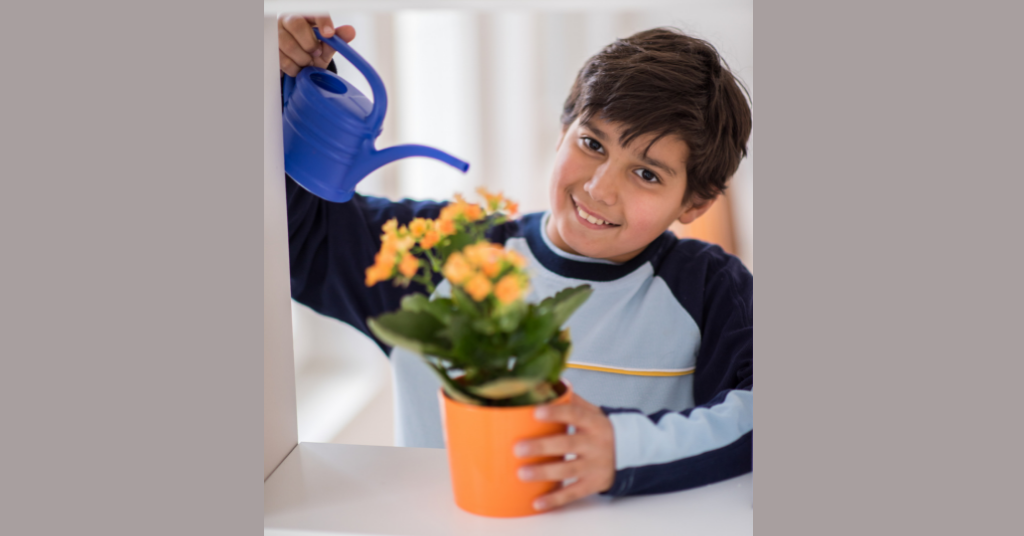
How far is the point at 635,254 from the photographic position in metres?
1.00

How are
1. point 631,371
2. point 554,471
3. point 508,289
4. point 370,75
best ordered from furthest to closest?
point 631,371
point 370,75
point 554,471
point 508,289

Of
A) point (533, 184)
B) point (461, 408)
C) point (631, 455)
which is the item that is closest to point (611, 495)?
point (631, 455)

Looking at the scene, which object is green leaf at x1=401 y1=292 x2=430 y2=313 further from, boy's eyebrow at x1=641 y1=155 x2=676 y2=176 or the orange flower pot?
boy's eyebrow at x1=641 y1=155 x2=676 y2=176

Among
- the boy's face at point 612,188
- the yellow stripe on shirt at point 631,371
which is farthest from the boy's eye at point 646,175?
the yellow stripe on shirt at point 631,371

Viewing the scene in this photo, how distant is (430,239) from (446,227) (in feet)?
0.06

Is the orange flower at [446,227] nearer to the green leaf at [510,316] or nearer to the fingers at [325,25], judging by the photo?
the green leaf at [510,316]

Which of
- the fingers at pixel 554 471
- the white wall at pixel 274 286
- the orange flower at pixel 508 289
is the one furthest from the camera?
the white wall at pixel 274 286

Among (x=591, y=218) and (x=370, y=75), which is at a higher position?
(x=370, y=75)

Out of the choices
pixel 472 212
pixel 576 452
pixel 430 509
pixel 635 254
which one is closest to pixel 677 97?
pixel 635 254

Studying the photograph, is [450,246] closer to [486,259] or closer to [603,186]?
[486,259]

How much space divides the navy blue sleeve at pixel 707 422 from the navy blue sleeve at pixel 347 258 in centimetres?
38

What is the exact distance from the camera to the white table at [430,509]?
74cm

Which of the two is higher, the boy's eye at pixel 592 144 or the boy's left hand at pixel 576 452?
the boy's eye at pixel 592 144

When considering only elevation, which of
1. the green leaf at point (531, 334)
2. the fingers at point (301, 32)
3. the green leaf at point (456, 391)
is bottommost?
the green leaf at point (456, 391)
